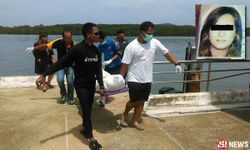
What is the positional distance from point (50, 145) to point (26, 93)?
353 cm

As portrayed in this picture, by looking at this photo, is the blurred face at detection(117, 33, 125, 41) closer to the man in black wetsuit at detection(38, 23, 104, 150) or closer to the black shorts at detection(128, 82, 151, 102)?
the black shorts at detection(128, 82, 151, 102)

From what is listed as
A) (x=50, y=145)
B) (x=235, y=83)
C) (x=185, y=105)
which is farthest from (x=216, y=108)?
(x=235, y=83)

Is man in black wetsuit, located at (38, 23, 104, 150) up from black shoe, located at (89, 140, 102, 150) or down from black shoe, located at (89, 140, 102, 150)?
up

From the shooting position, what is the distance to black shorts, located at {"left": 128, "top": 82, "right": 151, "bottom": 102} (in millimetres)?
5785

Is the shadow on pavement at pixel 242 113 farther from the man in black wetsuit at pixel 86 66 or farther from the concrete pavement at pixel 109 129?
the man in black wetsuit at pixel 86 66

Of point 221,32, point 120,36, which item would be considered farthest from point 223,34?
point 120,36

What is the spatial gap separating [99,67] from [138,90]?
78 cm

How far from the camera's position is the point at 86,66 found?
5.24 m

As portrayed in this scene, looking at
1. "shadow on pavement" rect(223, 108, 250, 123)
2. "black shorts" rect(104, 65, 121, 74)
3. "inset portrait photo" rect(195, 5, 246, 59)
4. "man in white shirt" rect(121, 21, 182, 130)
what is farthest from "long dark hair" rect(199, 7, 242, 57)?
"man in white shirt" rect(121, 21, 182, 130)

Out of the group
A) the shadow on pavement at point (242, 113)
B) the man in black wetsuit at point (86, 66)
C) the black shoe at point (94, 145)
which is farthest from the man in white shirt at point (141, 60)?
the shadow on pavement at point (242, 113)

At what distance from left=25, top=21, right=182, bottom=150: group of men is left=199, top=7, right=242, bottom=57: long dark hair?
2.25 metres

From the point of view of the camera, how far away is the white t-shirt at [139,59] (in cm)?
570

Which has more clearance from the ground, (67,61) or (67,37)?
(67,37)

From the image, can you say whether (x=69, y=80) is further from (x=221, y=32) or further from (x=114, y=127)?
(x=221, y=32)
